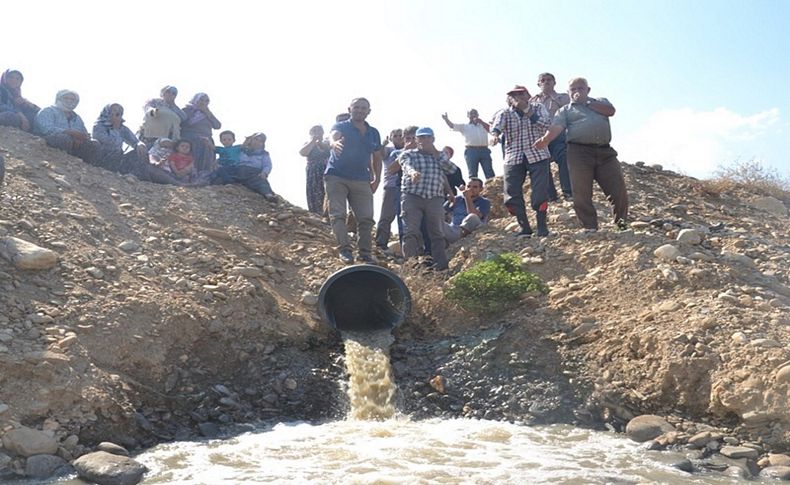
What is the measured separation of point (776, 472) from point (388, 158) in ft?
20.5

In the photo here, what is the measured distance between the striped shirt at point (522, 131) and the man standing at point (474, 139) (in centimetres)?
245

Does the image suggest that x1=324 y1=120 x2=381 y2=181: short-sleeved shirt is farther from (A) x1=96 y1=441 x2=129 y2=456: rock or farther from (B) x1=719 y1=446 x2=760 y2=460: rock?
(B) x1=719 y1=446 x2=760 y2=460: rock

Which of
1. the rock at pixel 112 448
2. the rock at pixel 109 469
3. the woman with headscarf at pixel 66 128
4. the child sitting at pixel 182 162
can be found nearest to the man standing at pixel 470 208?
the child sitting at pixel 182 162

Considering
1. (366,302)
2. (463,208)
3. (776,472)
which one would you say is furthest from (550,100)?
(776,472)

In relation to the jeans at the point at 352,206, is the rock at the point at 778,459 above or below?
below

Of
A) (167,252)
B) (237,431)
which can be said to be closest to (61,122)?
(167,252)

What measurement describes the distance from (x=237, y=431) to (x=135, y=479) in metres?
1.35

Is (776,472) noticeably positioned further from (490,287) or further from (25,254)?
(25,254)

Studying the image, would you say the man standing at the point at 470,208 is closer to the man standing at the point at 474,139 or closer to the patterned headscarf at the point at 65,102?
the man standing at the point at 474,139

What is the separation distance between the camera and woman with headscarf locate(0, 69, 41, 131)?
1008cm

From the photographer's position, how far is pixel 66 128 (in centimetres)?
1012

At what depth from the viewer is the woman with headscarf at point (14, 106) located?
33.1 ft

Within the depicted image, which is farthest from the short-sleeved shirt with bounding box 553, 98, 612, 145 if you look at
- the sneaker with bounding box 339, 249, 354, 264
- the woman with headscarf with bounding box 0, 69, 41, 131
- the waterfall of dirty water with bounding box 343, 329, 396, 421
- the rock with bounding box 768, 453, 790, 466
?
the woman with headscarf with bounding box 0, 69, 41, 131

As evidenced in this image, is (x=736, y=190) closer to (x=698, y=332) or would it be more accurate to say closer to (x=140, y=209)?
(x=698, y=332)
